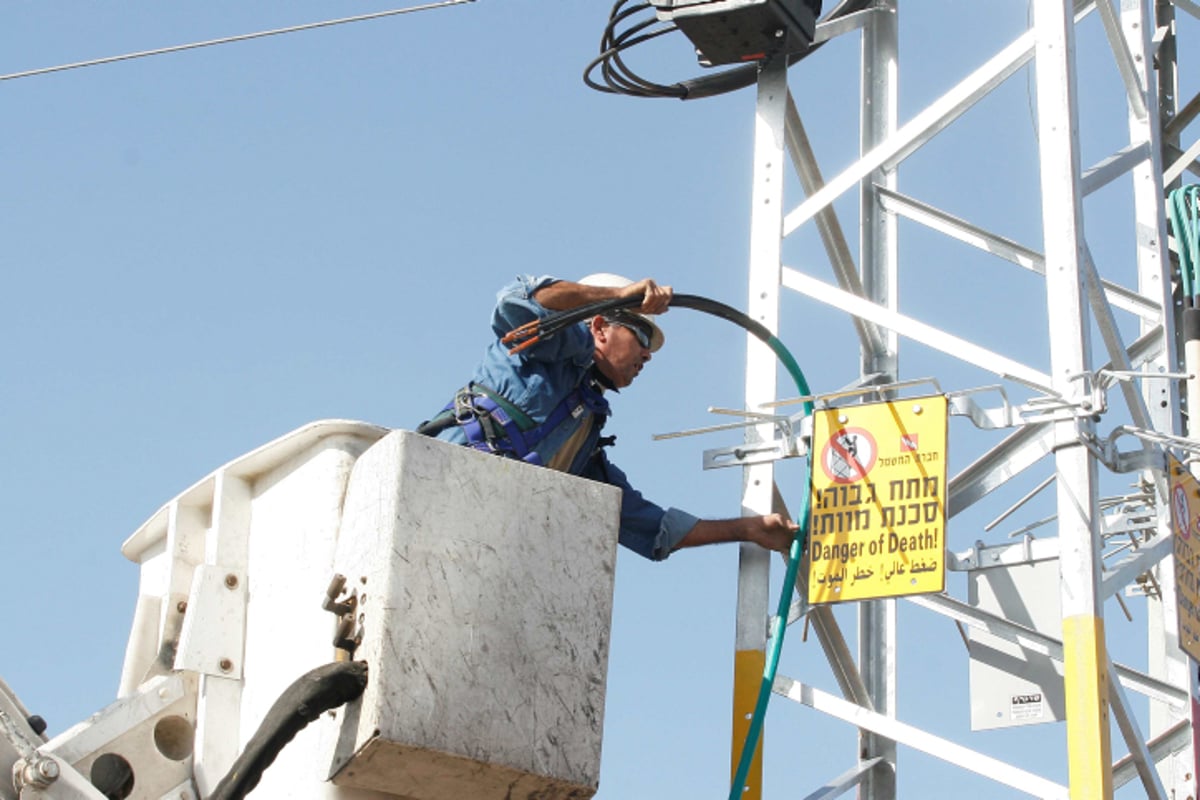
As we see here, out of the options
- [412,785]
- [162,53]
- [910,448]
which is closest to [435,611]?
[412,785]

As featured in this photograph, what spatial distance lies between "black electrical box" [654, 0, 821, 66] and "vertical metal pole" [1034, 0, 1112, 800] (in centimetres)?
99

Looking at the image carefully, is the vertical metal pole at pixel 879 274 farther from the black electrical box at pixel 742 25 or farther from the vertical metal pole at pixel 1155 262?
the vertical metal pole at pixel 1155 262

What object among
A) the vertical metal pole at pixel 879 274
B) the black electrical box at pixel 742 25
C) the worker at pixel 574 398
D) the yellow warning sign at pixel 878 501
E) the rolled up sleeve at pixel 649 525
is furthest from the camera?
the vertical metal pole at pixel 879 274

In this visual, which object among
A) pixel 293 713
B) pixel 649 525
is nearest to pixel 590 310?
pixel 649 525

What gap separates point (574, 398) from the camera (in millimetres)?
6641

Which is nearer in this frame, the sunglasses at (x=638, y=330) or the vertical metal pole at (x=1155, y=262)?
the sunglasses at (x=638, y=330)

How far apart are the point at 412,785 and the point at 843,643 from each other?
2.52m

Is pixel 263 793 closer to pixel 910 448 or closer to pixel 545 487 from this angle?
pixel 545 487

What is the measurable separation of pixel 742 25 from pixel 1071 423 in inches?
82.7

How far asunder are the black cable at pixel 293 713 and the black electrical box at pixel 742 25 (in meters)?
3.16

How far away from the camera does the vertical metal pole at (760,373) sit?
21.3 ft

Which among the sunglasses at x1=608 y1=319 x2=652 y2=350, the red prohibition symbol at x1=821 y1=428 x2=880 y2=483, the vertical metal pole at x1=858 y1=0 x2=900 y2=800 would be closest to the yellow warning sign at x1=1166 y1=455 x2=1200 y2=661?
the red prohibition symbol at x1=821 y1=428 x2=880 y2=483

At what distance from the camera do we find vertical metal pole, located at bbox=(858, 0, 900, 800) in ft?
24.1

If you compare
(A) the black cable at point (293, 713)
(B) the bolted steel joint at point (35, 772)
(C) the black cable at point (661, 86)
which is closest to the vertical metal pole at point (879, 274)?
(C) the black cable at point (661, 86)
